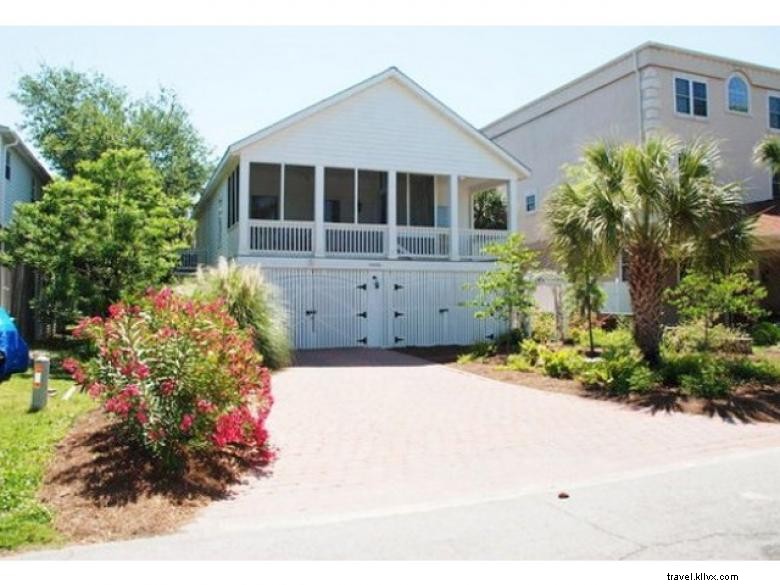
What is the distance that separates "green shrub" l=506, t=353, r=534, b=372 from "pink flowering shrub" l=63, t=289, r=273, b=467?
817 cm

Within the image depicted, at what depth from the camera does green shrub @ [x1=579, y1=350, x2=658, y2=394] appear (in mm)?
10586

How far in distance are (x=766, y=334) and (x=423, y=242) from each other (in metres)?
9.79

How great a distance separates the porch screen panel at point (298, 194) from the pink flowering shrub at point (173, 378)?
1455cm

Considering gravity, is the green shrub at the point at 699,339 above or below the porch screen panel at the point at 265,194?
below

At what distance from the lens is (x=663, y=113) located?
71.8 feet

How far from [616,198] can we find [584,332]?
279 inches

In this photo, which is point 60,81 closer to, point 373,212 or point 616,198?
point 373,212

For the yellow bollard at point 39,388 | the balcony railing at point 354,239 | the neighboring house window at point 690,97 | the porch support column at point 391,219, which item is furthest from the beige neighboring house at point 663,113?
the yellow bollard at point 39,388

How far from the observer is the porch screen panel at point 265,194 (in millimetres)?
20828

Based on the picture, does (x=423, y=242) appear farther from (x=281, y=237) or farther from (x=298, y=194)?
(x=298, y=194)

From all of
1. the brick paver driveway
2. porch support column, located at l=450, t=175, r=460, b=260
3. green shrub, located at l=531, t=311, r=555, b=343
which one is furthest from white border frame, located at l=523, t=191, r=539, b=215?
the brick paver driveway

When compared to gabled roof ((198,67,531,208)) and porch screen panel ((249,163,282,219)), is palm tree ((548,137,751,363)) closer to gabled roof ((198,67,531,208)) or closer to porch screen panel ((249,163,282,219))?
gabled roof ((198,67,531,208))

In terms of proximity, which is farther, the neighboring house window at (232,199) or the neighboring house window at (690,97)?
the neighboring house window at (690,97)

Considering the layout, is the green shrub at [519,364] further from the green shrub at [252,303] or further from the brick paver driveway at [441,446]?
the green shrub at [252,303]
